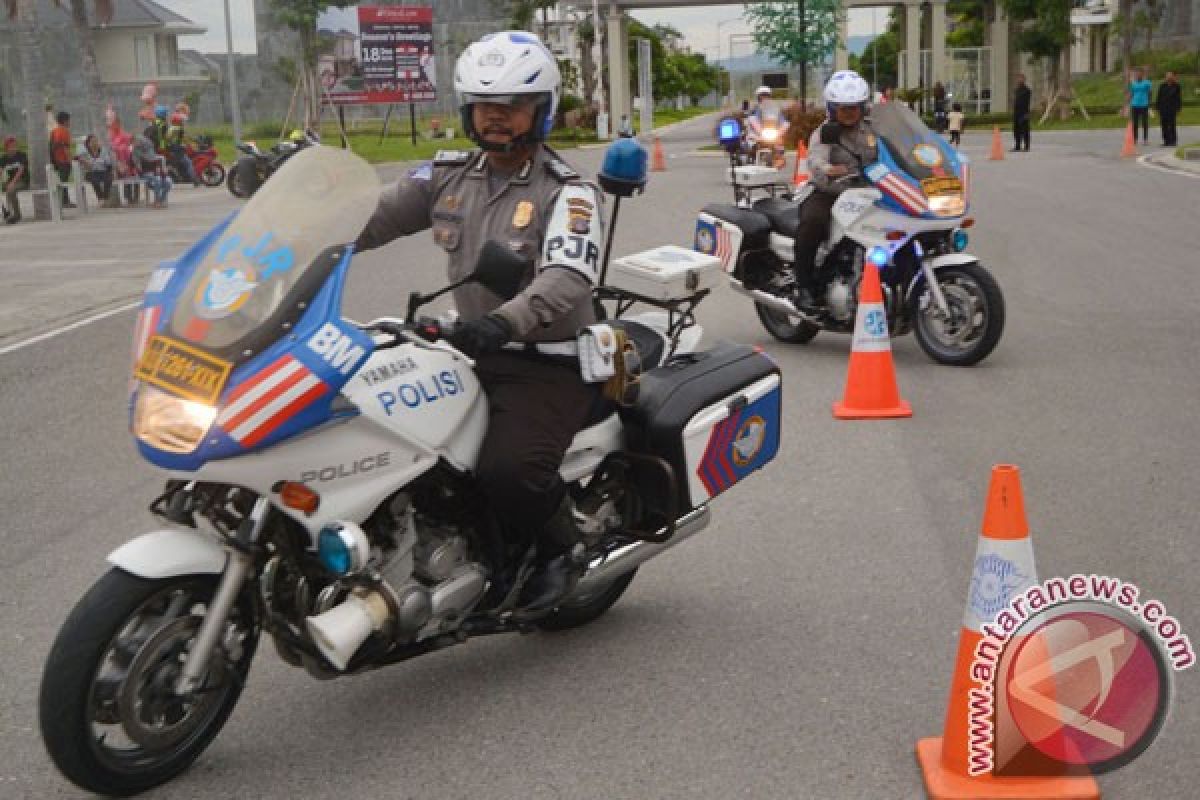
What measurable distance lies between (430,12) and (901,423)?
56818 mm

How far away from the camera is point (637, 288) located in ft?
17.4

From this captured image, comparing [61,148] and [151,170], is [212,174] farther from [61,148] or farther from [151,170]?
[61,148]

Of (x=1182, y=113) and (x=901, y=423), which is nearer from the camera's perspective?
(x=901, y=423)

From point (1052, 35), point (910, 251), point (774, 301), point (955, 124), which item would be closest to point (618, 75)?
point (1052, 35)

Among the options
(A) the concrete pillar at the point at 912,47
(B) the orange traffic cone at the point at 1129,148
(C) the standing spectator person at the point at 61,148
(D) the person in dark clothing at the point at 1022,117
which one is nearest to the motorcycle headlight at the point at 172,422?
(C) the standing spectator person at the point at 61,148

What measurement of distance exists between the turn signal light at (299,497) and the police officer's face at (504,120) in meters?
1.35

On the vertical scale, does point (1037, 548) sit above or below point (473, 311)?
below

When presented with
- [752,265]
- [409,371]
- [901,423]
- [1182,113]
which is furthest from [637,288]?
[1182,113]

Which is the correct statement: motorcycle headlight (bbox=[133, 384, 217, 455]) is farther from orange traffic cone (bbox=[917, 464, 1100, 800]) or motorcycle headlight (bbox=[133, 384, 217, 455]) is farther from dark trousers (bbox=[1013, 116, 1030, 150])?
dark trousers (bbox=[1013, 116, 1030, 150])

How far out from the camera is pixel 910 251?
10.3m

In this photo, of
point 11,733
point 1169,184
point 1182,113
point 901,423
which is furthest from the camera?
point 1182,113

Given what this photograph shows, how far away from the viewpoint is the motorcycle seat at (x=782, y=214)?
11141 millimetres

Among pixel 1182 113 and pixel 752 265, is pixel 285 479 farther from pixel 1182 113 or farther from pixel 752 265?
pixel 1182 113

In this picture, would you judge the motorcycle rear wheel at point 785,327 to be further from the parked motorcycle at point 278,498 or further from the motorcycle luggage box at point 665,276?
the parked motorcycle at point 278,498
